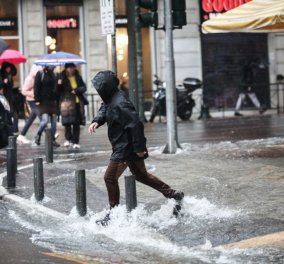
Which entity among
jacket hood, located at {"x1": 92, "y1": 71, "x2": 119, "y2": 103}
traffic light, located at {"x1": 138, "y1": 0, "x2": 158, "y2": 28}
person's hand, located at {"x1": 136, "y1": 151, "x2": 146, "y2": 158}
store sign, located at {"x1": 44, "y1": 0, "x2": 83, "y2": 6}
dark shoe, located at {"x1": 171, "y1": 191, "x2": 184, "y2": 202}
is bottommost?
dark shoe, located at {"x1": 171, "y1": 191, "x2": 184, "y2": 202}

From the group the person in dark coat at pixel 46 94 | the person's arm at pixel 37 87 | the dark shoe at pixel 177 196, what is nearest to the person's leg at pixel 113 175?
the dark shoe at pixel 177 196

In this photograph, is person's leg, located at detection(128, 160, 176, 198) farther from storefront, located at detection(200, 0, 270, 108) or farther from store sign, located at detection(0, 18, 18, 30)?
storefront, located at detection(200, 0, 270, 108)

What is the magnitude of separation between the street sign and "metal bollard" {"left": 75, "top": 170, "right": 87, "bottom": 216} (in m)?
4.01

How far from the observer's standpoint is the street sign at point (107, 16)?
42.4 ft

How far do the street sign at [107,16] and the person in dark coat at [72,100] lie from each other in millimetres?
3715

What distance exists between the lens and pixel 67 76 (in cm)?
1688

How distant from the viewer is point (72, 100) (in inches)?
662

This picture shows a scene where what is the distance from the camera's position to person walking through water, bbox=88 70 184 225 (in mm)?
8828

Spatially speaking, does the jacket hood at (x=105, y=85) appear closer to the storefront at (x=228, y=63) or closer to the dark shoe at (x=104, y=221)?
the dark shoe at (x=104, y=221)

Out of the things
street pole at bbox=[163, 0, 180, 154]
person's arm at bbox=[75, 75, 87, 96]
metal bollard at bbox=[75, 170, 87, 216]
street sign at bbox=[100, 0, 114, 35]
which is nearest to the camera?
metal bollard at bbox=[75, 170, 87, 216]

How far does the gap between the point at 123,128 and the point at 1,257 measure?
2185 millimetres

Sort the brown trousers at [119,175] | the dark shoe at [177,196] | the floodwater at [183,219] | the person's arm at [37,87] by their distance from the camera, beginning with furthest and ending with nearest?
the person's arm at [37,87] < the dark shoe at [177,196] < the brown trousers at [119,175] < the floodwater at [183,219]

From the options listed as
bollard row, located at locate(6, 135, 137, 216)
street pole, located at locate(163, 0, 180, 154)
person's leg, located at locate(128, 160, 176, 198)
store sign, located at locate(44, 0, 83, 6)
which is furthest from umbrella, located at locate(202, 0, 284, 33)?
store sign, located at locate(44, 0, 83, 6)

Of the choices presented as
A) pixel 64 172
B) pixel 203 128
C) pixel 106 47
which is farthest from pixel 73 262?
pixel 106 47
